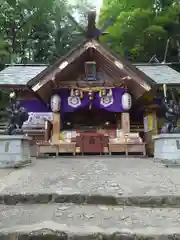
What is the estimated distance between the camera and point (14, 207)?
3.98m

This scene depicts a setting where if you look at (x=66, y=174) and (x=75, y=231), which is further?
(x=66, y=174)

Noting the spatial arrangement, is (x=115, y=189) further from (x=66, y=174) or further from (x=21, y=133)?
(x=21, y=133)

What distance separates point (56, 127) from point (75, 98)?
155cm

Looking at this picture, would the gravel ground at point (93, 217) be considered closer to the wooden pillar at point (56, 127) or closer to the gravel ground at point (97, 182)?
the gravel ground at point (97, 182)

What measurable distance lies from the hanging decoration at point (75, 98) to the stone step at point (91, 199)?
754 cm

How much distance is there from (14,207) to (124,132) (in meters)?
7.24

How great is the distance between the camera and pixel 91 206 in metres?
3.96

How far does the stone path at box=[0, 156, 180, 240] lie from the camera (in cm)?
302

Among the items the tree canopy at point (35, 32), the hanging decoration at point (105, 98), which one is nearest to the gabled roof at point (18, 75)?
the hanging decoration at point (105, 98)

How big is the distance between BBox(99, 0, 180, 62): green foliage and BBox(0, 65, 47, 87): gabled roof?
7783 mm

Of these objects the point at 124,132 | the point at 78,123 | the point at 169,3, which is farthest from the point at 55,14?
the point at 124,132

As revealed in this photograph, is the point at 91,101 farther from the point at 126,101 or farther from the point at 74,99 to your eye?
the point at 126,101

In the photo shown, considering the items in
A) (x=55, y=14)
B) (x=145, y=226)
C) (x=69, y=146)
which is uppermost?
(x=55, y=14)

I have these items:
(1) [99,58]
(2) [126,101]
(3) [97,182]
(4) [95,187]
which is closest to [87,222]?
(4) [95,187]
